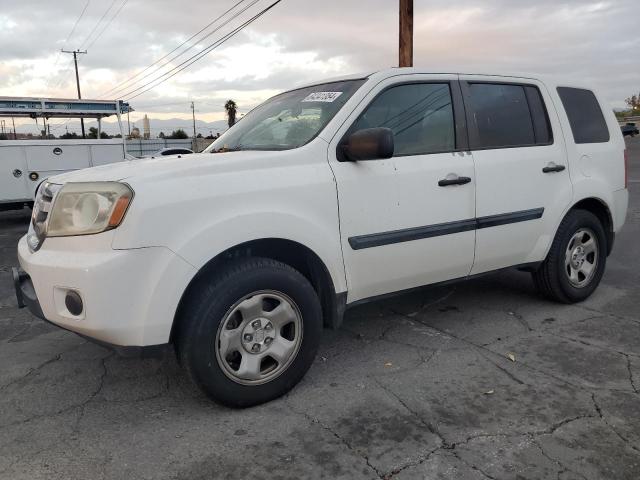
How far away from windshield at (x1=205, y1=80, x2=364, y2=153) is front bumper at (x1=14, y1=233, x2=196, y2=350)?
1.15 metres

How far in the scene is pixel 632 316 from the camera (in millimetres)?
4406

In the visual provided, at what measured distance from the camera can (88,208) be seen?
9.07 feet

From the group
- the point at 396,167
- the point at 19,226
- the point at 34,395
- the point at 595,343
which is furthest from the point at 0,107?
the point at 595,343

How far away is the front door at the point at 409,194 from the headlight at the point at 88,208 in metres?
1.23

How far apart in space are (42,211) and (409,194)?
2179 mm

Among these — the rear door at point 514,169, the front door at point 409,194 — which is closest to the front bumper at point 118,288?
the front door at point 409,194

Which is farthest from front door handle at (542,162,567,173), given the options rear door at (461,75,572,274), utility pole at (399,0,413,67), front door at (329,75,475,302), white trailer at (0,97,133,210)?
utility pole at (399,0,413,67)

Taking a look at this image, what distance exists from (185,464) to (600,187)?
3.97 meters

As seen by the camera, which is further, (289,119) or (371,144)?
(289,119)

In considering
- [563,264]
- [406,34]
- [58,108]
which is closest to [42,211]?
[563,264]

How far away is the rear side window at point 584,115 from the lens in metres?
4.53

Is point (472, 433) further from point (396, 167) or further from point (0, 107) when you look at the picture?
point (0, 107)

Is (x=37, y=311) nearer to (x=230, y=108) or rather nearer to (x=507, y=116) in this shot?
(x=507, y=116)

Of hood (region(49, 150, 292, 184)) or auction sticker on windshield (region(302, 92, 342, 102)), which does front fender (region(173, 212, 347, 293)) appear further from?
auction sticker on windshield (region(302, 92, 342, 102))
